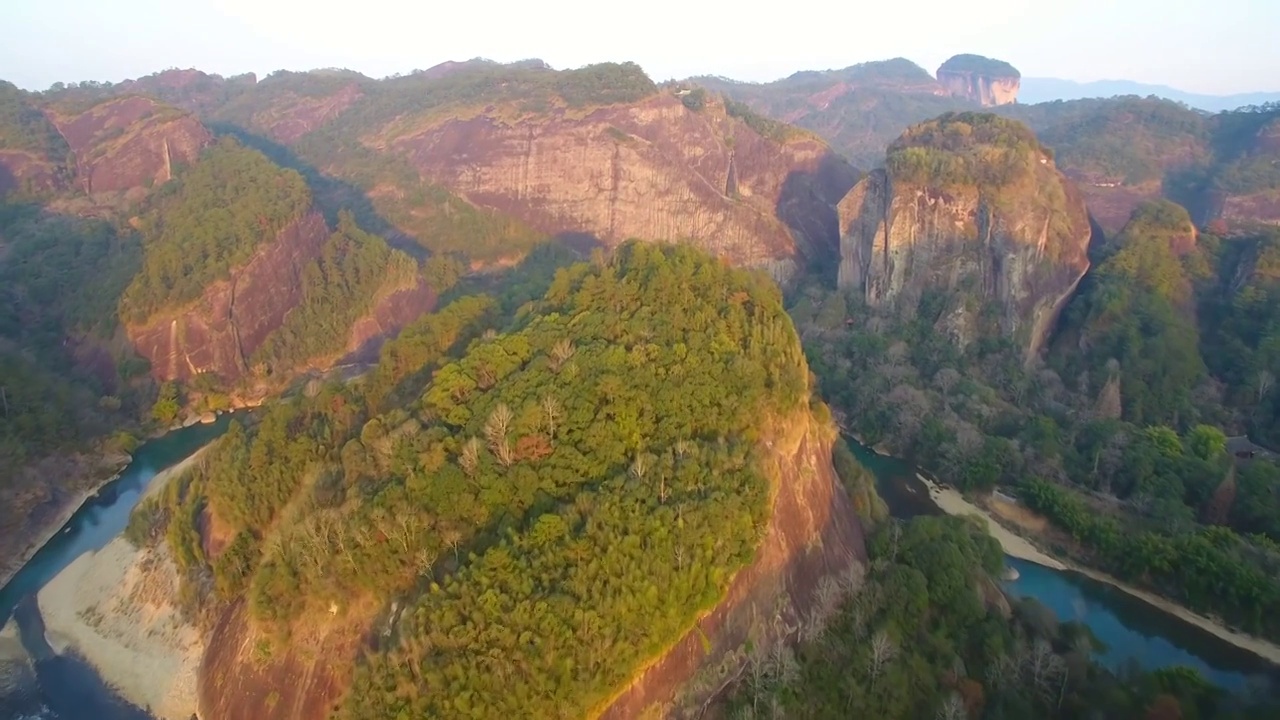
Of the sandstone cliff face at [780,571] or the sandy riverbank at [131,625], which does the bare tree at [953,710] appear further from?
the sandy riverbank at [131,625]

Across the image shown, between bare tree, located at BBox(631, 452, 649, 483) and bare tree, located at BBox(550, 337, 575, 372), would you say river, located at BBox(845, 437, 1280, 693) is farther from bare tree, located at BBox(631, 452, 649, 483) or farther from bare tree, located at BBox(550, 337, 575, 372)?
bare tree, located at BBox(550, 337, 575, 372)

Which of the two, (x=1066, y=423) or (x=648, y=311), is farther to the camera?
(x=1066, y=423)

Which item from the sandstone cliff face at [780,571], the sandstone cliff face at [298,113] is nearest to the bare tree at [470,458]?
the sandstone cliff face at [780,571]

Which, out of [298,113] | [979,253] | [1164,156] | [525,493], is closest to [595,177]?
[979,253]

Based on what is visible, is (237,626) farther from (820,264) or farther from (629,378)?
(820,264)

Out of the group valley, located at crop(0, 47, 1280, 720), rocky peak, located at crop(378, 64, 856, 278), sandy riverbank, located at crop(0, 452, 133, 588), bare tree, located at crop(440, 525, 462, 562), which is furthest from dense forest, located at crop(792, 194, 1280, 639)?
sandy riverbank, located at crop(0, 452, 133, 588)

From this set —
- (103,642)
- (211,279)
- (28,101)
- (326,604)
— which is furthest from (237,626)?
(28,101)

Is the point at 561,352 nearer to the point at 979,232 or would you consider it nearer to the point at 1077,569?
the point at 1077,569
